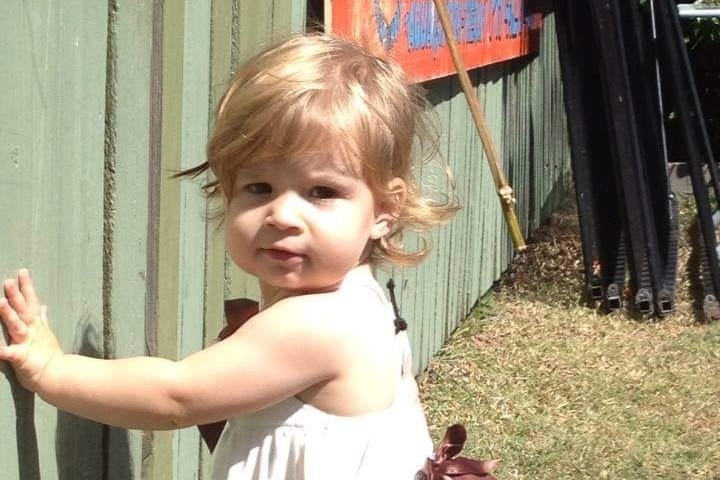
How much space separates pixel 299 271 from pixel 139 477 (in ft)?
2.31

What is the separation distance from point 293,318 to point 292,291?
9 centimetres

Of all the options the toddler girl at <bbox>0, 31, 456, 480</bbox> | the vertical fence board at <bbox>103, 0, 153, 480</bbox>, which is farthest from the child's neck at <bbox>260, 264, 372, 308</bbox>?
the vertical fence board at <bbox>103, 0, 153, 480</bbox>

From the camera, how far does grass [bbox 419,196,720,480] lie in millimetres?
4762

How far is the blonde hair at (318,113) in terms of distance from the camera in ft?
6.49

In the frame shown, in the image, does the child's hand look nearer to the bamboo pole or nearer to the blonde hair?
the blonde hair

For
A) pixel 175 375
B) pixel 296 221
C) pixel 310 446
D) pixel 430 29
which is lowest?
pixel 310 446

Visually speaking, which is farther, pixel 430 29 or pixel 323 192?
pixel 430 29

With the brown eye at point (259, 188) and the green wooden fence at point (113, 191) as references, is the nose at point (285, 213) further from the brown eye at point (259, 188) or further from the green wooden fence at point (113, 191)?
the green wooden fence at point (113, 191)

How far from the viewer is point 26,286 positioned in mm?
1880

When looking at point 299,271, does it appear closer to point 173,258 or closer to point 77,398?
point 77,398

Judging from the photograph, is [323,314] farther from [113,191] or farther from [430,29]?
[430,29]

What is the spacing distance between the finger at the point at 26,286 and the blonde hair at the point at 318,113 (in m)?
0.37


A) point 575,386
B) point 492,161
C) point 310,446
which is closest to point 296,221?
point 310,446

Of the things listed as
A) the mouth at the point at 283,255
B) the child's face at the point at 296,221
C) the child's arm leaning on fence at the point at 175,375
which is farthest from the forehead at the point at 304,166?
the child's arm leaning on fence at the point at 175,375
